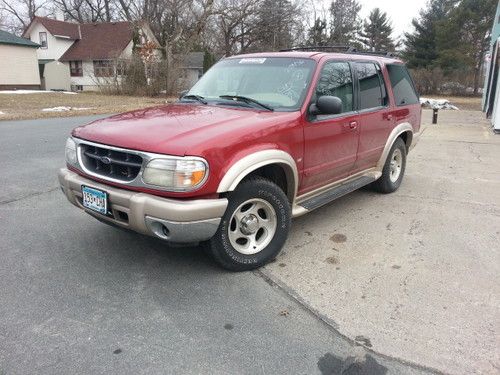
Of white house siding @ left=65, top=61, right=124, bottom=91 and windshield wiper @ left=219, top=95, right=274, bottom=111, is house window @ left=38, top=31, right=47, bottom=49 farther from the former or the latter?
windshield wiper @ left=219, top=95, right=274, bottom=111

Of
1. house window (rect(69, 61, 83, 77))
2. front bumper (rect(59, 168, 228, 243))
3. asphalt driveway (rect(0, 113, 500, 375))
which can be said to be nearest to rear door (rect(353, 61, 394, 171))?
asphalt driveway (rect(0, 113, 500, 375))

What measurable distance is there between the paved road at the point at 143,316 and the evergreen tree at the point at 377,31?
62.0m

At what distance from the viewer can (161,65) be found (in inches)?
1190

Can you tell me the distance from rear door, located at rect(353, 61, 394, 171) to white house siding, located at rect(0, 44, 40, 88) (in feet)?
120

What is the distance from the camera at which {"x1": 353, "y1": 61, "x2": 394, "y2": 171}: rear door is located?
16.2ft

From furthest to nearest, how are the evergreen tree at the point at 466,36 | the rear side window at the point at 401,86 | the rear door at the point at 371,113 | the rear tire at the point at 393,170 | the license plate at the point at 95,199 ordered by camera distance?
the evergreen tree at the point at 466,36
the rear tire at the point at 393,170
the rear side window at the point at 401,86
the rear door at the point at 371,113
the license plate at the point at 95,199

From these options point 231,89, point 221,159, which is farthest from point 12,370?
point 231,89

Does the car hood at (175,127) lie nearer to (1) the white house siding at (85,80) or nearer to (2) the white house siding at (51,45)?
(1) the white house siding at (85,80)

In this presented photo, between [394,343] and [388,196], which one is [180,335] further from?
[388,196]

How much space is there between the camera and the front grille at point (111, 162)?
3271mm

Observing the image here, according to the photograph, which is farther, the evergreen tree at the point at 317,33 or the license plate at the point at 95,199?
the evergreen tree at the point at 317,33

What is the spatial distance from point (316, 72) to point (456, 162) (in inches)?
219

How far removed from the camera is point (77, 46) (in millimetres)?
43938

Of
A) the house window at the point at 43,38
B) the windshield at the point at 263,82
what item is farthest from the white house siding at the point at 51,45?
the windshield at the point at 263,82
